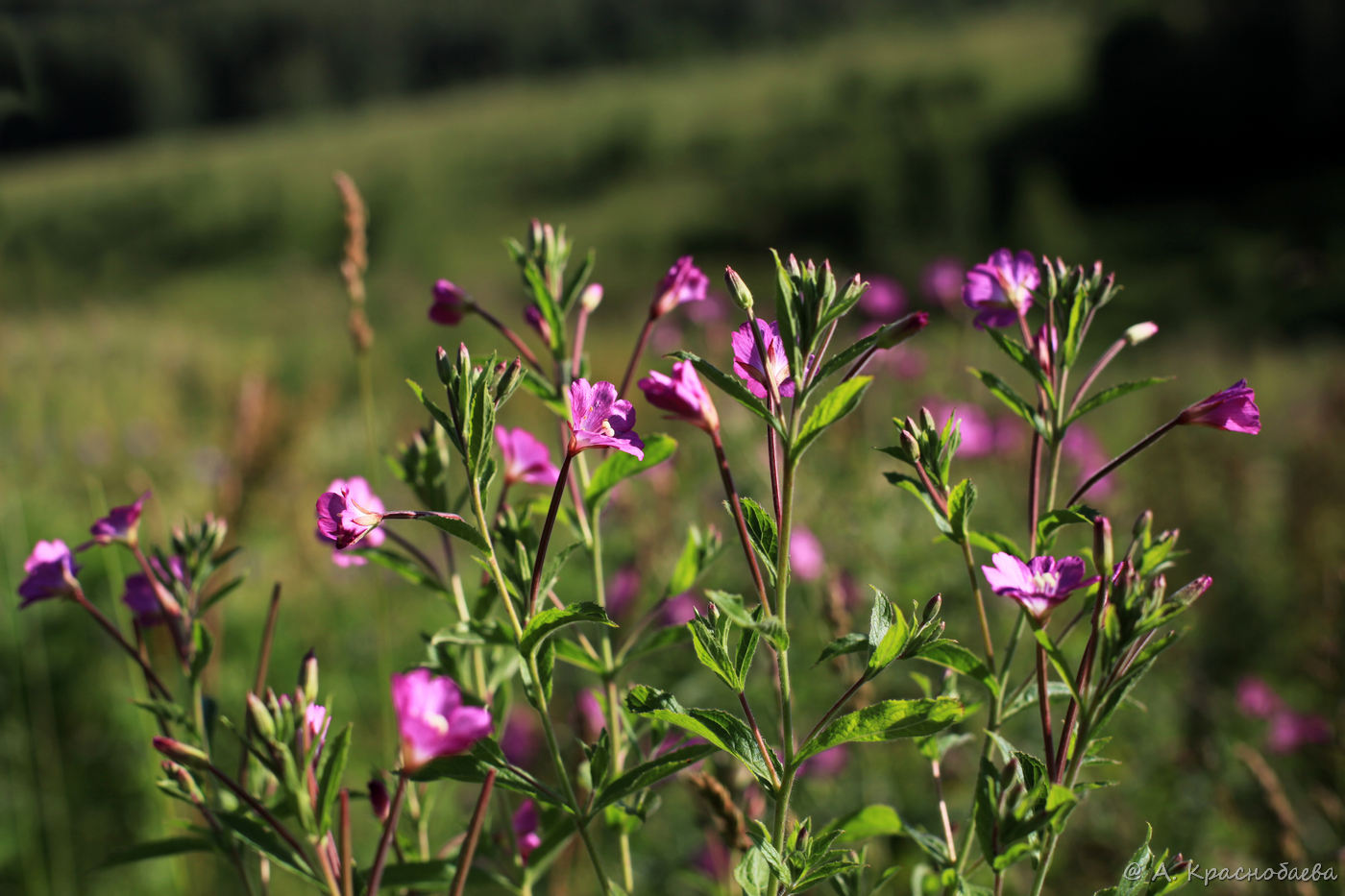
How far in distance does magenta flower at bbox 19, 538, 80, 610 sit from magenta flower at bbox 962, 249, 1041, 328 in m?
0.85

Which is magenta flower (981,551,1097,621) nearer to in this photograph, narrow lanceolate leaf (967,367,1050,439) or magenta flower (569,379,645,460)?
narrow lanceolate leaf (967,367,1050,439)

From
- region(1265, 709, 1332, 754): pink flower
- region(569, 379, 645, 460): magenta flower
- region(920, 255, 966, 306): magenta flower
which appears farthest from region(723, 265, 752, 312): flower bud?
region(920, 255, 966, 306): magenta flower

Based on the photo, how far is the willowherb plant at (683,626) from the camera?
66 cm

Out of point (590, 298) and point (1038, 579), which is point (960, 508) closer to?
point (1038, 579)

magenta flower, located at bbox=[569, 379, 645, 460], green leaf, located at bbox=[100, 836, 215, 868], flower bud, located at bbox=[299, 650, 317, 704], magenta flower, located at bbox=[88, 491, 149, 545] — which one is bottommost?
green leaf, located at bbox=[100, 836, 215, 868]

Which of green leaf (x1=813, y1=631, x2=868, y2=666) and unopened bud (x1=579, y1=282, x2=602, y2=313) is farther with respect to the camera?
unopened bud (x1=579, y1=282, x2=602, y2=313)

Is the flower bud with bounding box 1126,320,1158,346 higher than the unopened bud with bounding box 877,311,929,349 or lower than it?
lower

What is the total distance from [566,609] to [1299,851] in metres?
1.33

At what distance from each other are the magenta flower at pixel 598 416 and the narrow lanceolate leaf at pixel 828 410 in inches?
4.5

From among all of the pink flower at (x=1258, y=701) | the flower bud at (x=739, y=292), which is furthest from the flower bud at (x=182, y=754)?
the pink flower at (x=1258, y=701)

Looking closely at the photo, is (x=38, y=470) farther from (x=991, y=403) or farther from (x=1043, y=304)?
(x=1043, y=304)

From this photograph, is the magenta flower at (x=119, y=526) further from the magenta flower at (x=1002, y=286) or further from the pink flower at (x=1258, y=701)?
the pink flower at (x=1258, y=701)

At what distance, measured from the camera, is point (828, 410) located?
0.68 metres

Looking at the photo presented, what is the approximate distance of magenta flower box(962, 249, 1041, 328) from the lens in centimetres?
87
